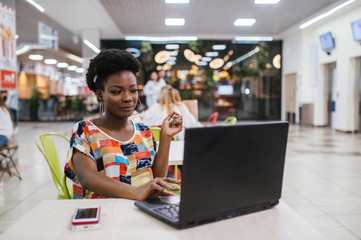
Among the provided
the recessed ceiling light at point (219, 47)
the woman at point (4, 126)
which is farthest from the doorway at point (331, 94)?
the woman at point (4, 126)

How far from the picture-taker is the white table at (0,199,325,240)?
901 mm

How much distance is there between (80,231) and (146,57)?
1336 cm

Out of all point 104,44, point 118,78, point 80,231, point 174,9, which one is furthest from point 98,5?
point 80,231

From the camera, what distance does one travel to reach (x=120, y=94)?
1.42m

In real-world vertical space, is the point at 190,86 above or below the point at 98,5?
below

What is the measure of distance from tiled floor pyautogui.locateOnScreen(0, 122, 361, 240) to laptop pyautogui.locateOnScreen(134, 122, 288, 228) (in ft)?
6.71

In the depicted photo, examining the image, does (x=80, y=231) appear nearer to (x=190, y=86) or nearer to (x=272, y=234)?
(x=272, y=234)

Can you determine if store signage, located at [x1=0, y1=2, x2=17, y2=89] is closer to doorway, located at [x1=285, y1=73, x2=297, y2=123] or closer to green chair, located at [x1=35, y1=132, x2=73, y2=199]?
green chair, located at [x1=35, y1=132, x2=73, y2=199]

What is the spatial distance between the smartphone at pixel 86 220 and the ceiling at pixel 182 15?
8094 mm

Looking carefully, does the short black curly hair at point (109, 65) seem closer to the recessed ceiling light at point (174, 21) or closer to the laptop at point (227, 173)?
the laptop at point (227, 173)

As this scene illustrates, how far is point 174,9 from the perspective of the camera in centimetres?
920

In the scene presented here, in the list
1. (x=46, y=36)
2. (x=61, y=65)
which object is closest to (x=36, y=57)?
(x=61, y=65)

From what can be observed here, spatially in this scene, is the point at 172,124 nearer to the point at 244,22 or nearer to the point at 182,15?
the point at 182,15

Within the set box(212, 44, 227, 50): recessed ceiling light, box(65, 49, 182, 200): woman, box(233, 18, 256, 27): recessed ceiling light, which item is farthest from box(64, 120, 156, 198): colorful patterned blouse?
box(212, 44, 227, 50): recessed ceiling light
